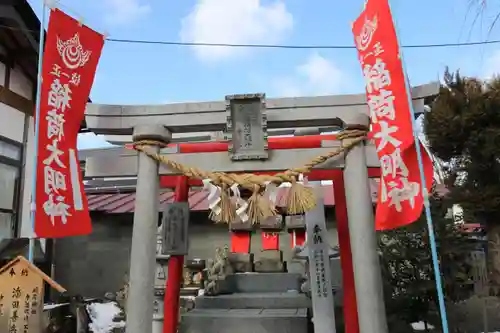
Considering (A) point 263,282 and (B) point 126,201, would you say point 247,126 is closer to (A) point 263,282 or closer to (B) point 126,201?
(A) point 263,282

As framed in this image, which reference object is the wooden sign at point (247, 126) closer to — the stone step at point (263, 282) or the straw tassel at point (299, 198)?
the straw tassel at point (299, 198)

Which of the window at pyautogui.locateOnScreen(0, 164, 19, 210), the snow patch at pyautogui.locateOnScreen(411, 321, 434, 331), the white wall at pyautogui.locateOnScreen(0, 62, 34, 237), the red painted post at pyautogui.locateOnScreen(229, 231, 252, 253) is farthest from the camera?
the red painted post at pyautogui.locateOnScreen(229, 231, 252, 253)

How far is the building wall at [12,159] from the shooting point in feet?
27.7

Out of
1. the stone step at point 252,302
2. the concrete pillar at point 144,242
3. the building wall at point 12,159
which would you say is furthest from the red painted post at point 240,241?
the concrete pillar at point 144,242

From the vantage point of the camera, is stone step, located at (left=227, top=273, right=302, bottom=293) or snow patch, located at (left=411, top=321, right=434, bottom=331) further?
stone step, located at (left=227, top=273, right=302, bottom=293)

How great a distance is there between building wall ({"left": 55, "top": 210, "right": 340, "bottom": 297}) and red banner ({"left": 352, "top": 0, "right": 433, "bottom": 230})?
7281 millimetres

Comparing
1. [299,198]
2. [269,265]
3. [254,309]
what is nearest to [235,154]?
[299,198]

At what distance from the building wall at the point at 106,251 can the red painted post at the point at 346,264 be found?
5.72 m

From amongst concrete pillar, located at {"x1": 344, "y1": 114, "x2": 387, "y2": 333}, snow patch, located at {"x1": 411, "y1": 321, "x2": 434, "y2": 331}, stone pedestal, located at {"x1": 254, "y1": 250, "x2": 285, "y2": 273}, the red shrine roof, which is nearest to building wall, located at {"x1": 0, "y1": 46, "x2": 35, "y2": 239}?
the red shrine roof

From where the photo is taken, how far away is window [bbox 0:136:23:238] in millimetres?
8422

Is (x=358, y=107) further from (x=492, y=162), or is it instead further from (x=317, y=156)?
(x=492, y=162)

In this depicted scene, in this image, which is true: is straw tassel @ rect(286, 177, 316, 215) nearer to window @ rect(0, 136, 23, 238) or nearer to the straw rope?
the straw rope

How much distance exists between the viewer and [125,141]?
6273 mm

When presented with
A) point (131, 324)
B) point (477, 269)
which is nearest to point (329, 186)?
point (477, 269)
